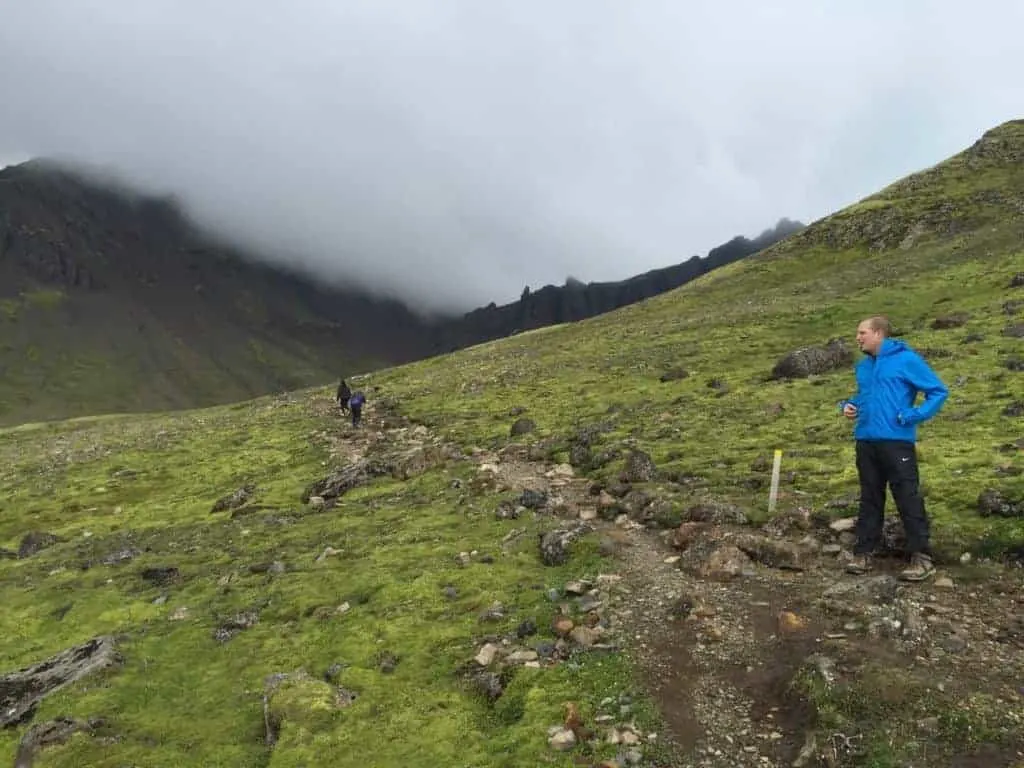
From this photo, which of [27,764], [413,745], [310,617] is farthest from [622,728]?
[27,764]

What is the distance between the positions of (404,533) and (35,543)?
68.2 feet

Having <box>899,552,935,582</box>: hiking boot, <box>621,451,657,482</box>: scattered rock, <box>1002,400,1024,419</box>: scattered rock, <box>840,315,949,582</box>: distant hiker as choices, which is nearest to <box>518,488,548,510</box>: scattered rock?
<box>621,451,657,482</box>: scattered rock

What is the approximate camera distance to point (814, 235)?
105875 mm

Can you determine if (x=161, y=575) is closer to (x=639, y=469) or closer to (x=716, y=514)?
(x=639, y=469)

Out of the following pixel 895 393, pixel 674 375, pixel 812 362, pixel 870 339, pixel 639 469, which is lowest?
pixel 639 469

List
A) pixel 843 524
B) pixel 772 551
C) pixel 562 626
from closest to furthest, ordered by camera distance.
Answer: pixel 562 626 < pixel 772 551 < pixel 843 524

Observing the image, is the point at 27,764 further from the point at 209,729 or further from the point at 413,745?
the point at 413,745

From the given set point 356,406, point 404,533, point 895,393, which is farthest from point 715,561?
point 356,406

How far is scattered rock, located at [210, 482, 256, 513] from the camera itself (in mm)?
34906

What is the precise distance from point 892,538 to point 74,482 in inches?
2068

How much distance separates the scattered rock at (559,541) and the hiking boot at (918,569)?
8011 millimetres

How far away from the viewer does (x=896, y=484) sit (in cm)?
1423

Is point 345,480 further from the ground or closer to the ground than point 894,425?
closer to the ground

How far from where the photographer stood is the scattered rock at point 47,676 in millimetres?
16109
